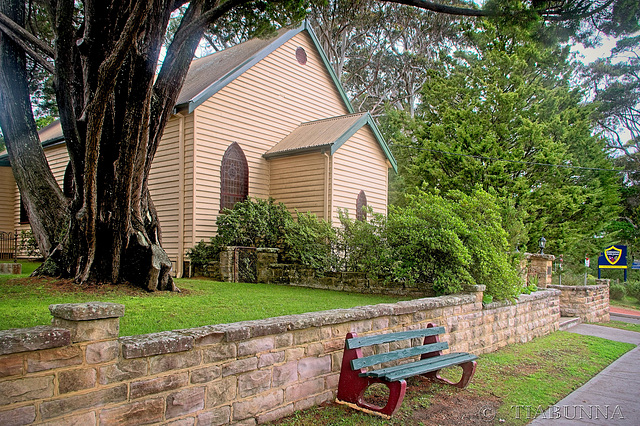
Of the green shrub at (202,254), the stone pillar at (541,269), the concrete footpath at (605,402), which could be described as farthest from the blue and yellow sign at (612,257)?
the green shrub at (202,254)

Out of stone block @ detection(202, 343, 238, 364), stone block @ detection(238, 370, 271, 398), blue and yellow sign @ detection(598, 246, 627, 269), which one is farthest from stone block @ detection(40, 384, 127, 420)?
blue and yellow sign @ detection(598, 246, 627, 269)

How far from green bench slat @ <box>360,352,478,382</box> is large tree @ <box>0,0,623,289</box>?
179 inches

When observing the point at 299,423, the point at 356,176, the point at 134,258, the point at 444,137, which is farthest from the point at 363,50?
the point at 299,423

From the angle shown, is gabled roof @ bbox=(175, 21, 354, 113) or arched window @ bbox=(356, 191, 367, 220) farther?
arched window @ bbox=(356, 191, 367, 220)

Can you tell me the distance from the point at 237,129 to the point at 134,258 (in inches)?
302

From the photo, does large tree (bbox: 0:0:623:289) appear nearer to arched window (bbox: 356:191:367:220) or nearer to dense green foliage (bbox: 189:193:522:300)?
dense green foliage (bbox: 189:193:522:300)

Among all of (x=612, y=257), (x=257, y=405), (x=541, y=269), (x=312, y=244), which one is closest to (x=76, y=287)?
(x=257, y=405)

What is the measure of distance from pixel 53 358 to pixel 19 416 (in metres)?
0.42

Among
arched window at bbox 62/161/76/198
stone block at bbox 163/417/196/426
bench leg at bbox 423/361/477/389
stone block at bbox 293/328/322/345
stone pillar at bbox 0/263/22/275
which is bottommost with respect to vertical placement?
bench leg at bbox 423/361/477/389

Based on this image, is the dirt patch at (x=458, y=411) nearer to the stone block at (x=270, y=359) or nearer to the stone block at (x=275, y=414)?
the stone block at (x=275, y=414)

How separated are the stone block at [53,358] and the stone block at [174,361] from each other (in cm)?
→ 63

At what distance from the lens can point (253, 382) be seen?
509 cm

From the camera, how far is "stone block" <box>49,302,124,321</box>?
3744 mm

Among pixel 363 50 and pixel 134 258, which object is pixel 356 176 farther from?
pixel 363 50
